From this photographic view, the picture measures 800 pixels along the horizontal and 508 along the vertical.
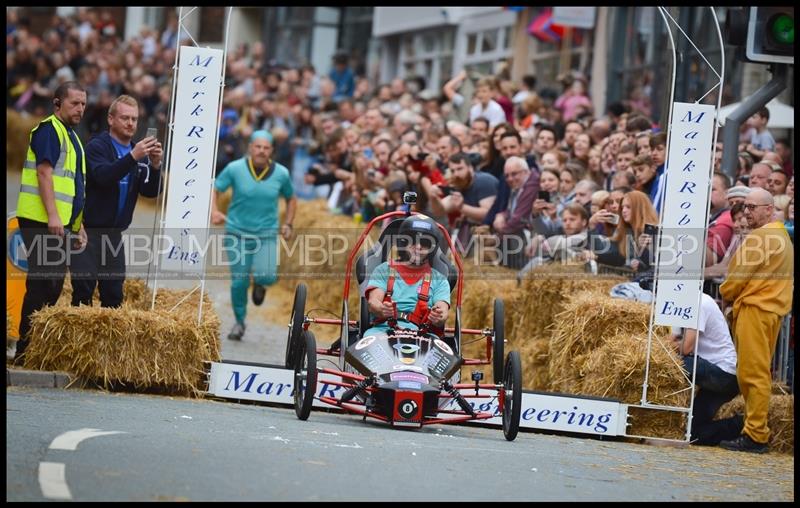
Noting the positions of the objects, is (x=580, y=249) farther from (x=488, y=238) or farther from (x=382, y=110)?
(x=382, y=110)

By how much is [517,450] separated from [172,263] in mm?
3827

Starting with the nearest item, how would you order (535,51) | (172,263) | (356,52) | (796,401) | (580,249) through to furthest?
(796,401) < (172,263) < (580,249) < (535,51) < (356,52)

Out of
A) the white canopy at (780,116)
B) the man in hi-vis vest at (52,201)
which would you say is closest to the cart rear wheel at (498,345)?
the man in hi-vis vest at (52,201)

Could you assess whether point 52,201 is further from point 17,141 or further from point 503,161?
point 17,141

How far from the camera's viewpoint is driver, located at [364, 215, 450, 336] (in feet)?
40.0

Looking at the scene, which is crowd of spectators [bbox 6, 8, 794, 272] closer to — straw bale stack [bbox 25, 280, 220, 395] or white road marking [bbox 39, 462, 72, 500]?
straw bale stack [bbox 25, 280, 220, 395]

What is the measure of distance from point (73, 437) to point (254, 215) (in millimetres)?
8087

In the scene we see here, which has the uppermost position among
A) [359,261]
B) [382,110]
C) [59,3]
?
[59,3]

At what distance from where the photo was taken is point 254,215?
56.3 feet

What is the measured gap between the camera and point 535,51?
3081cm

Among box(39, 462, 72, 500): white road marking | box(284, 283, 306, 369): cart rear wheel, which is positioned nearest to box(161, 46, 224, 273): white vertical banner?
box(284, 283, 306, 369): cart rear wheel

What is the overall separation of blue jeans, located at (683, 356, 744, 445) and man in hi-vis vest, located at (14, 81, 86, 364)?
17.1 feet

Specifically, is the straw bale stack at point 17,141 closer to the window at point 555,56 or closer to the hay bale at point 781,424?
the window at point 555,56

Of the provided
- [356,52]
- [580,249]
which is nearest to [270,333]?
[580,249]
